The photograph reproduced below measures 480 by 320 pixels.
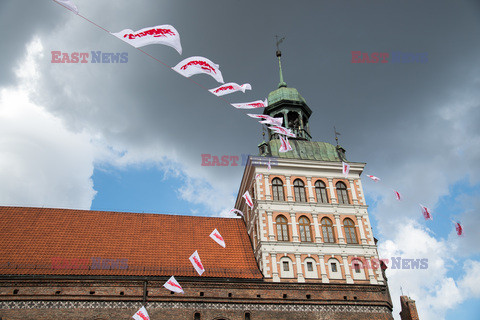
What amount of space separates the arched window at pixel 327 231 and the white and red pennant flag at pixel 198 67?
50.0ft

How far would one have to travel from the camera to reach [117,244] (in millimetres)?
26562

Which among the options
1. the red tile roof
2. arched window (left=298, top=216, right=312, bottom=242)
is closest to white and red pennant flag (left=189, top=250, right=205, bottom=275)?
the red tile roof

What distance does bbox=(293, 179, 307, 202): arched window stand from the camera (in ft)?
94.2

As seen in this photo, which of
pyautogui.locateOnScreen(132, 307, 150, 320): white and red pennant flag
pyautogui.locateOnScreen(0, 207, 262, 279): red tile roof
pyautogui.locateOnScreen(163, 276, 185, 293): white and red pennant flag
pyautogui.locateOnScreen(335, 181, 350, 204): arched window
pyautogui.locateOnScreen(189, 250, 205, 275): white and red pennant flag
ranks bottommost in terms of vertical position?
pyautogui.locateOnScreen(132, 307, 150, 320): white and red pennant flag

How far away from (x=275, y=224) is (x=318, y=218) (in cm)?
306

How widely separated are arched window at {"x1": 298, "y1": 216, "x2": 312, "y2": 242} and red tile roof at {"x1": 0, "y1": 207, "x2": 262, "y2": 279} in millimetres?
3756

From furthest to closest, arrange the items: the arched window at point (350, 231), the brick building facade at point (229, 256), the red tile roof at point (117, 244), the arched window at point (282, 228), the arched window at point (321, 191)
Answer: the arched window at point (321, 191), the arched window at point (350, 231), the arched window at point (282, 228), the red tile roof at point (117, 244), the brick building facade at point (229, 256)

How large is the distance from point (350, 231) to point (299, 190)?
4.42 metres

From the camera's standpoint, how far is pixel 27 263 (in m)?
23.8

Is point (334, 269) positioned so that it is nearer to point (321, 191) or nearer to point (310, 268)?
point (310, 268)

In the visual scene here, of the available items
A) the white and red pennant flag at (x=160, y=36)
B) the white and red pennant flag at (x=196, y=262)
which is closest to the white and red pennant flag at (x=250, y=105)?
the white and red pennant flag at (x=160, y=36)

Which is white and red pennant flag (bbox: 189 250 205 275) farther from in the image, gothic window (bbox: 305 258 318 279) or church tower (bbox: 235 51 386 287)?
gothic window (bbox: 305 258 318 279)

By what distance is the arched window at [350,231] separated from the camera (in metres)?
27.5

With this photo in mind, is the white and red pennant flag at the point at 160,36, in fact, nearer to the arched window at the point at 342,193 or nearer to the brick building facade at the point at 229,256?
the brick building facade at the point at 229,256
